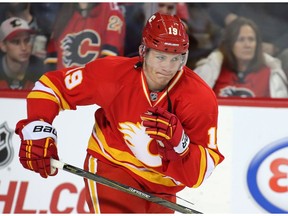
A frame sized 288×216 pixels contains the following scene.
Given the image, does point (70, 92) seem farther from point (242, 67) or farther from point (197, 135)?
point (242, 67)

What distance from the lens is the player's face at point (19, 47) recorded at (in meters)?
4.83

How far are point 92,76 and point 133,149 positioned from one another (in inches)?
12.8

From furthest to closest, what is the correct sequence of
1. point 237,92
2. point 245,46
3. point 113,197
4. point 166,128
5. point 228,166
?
1. point 245,46
2. point 237,92
3. point 228,166
4. point 113,197
5. point 166,128

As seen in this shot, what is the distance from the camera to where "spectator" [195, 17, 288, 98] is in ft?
15.5

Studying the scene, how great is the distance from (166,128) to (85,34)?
1856mm

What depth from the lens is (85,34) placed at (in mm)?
4867

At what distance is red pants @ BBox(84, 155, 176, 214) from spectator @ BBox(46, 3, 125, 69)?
1.35 metres

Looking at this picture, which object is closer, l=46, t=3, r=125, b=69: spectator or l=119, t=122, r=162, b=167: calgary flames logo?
l=119, t=122, r=162, b=167: calgary flames logo

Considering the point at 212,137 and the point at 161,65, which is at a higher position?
the point at 161,65

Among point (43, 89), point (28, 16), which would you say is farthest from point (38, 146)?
point (28, 16)

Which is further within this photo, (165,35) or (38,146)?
(38,146)

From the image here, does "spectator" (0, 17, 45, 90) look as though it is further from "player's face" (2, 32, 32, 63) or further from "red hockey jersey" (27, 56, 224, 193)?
"red hockey jersey" (27, 56, 224, 193)

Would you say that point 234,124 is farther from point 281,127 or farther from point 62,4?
point 62,4

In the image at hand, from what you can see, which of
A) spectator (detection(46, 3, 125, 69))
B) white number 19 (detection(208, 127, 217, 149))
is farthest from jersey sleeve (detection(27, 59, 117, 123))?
spectator (detection(46, 3, 125, 69))
